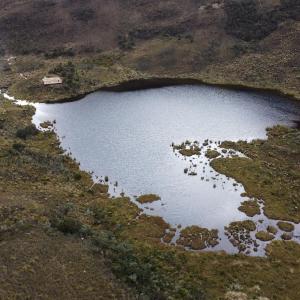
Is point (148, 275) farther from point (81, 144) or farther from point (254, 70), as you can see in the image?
point (254, 70)

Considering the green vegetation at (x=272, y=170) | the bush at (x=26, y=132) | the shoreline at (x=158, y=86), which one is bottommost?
the shoreline at (x=158, y=86)

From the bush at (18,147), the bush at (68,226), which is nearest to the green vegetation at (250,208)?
the bush at (68,226)

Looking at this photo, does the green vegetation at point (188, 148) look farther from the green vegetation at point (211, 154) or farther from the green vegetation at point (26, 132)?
the green vegetation at point (26, 132)

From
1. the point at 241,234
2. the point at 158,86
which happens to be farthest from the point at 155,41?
the point at 241,234

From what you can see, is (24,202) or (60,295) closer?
(60,295)

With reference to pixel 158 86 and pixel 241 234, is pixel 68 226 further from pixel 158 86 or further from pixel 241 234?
pixel 158 86

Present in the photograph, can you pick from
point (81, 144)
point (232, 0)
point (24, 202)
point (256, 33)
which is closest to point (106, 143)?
point (81, 144)

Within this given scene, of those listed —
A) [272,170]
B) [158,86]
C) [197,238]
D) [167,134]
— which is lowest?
[158,86]
